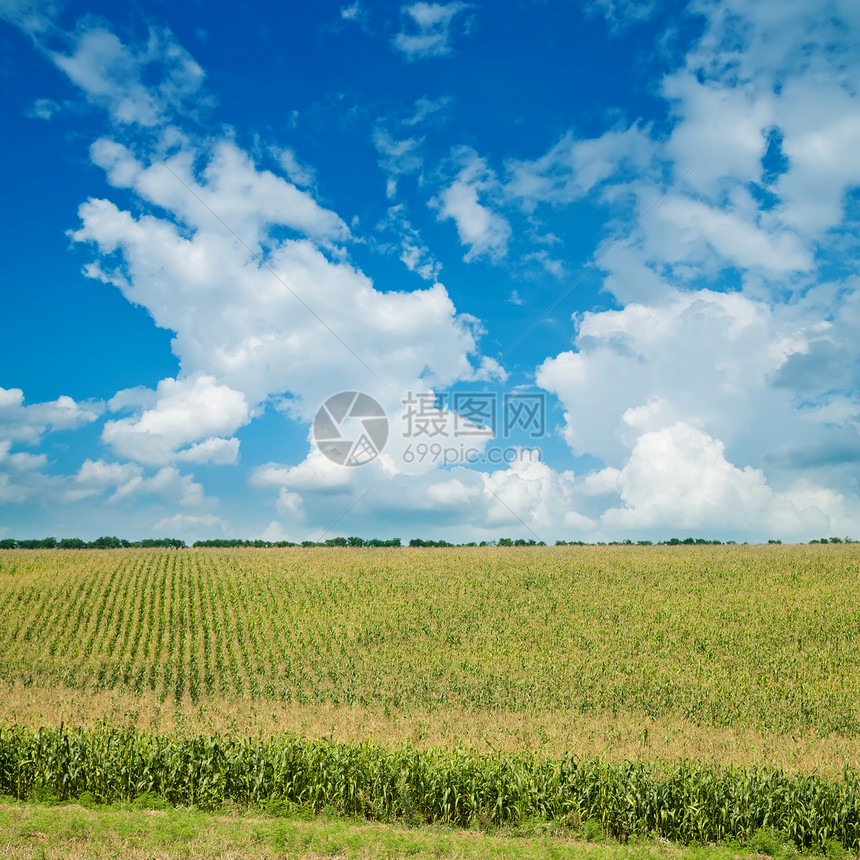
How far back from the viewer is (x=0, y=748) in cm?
1359

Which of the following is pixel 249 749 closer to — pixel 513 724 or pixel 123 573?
pixel 513 724

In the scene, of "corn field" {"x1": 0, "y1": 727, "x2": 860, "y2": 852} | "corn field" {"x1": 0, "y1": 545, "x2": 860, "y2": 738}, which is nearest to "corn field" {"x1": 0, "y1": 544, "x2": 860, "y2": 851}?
"corn field" {"x1": 0, "y1": 727, "x2": 860, "y2": 852}

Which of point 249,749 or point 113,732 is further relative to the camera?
point 113,732

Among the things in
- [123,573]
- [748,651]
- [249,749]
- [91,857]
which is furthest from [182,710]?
[123,573]

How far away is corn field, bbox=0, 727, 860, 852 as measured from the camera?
12.2 metres

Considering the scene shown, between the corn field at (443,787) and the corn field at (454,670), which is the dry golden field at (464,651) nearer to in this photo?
the corn field at (454,670)

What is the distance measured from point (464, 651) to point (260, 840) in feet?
85.5

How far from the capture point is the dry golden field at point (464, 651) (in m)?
23.5

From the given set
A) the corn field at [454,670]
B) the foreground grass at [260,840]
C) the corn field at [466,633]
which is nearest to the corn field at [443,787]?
the corn field at [454,670]

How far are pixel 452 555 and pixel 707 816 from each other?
52.7 meters

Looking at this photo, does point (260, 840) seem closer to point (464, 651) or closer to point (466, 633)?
point (464, 651)

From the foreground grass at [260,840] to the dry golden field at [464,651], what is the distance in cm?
365

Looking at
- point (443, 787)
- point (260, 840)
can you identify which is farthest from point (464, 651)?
point (260, 840)

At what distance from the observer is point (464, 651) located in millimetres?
35344
